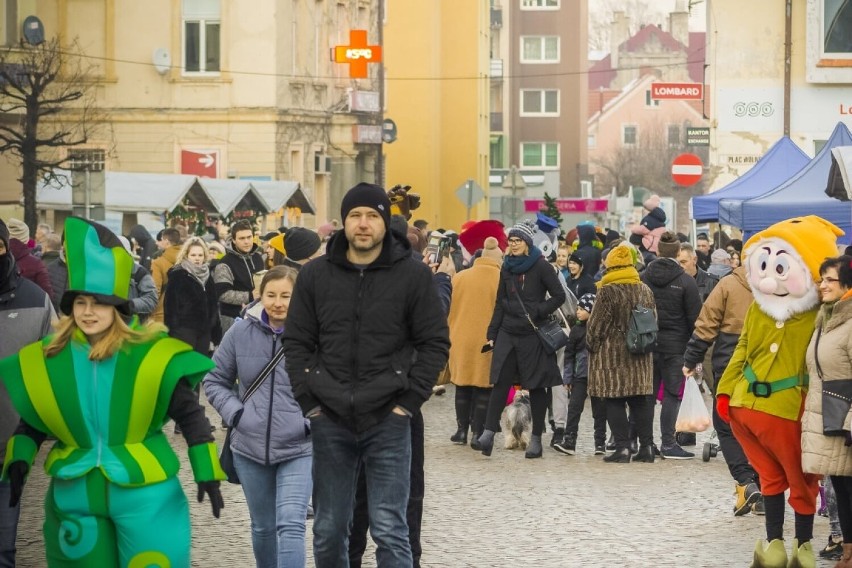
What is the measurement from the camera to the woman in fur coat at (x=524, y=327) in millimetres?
14672

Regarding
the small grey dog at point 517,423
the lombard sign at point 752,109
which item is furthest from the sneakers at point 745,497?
the lombard sign at point 752,109

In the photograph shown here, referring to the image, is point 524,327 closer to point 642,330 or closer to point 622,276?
point 622,276

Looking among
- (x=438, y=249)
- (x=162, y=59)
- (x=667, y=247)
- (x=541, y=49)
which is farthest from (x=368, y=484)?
(x=541, y=49)

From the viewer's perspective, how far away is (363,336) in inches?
284

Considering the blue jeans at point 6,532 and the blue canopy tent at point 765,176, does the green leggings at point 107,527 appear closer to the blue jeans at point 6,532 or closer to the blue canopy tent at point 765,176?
the blue jeans at point 6,532

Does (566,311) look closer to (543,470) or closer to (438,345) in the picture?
(543,470)

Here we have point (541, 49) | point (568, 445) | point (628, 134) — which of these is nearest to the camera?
point (568, 445)

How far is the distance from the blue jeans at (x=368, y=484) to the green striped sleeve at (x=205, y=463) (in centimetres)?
66

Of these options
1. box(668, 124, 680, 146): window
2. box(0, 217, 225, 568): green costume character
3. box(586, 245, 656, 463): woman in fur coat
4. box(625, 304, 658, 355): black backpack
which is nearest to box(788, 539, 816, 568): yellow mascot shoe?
box(0, 217, 225, 568): green costume character

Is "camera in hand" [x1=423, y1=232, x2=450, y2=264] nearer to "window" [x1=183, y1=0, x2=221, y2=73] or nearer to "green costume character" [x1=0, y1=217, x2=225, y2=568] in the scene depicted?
"green costume character" [x1=0, y1=217, x2=225, y2=568]

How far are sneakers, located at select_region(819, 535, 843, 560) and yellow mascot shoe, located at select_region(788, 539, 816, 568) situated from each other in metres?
0.71

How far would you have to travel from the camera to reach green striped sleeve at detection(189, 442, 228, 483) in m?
6.67

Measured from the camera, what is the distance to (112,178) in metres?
29.7

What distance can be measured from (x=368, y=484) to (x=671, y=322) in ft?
25.4
